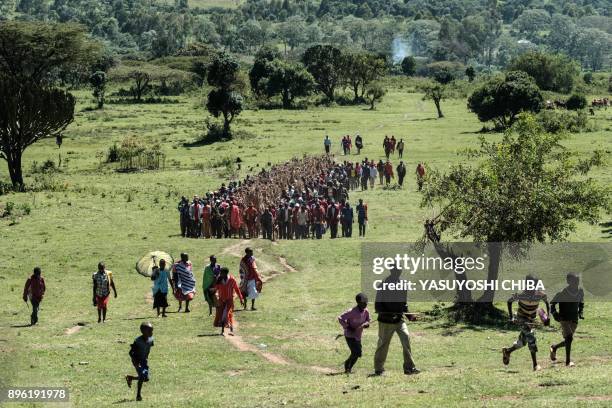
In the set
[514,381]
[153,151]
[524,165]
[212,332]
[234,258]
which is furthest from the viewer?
[153,151]

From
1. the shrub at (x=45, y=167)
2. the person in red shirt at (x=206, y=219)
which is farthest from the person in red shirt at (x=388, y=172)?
the shrub at (x=45, y=167)

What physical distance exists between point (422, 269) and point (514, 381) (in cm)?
1256

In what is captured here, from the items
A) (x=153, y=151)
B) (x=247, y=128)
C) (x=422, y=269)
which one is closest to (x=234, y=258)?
(x=422, y=269)

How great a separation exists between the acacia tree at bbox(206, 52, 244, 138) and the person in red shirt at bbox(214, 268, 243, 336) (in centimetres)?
4518

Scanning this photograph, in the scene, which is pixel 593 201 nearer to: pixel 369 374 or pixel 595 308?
pixel 595 308

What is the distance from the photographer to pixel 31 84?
50938 millimetres

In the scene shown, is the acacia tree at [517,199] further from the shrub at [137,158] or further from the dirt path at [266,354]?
the shrub at [137,158]

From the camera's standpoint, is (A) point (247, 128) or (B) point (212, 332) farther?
(A) point (247, 128)

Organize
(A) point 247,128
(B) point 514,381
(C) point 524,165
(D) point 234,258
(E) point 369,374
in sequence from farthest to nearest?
(A) point 247,128 < (D) point 234,258 < (C) point 524,165 < (E) point 369,374 < (B) point 514,381

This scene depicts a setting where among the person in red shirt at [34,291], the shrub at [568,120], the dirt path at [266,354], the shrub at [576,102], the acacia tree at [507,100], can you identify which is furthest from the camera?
the shrub at [576,102]

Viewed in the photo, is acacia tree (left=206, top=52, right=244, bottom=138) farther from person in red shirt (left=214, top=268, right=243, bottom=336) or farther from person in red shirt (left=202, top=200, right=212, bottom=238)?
person in red shirt (left=214, top=268, right=243, bottom=336)

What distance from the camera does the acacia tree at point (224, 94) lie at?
65.7 meters

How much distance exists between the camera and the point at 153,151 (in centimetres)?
5759

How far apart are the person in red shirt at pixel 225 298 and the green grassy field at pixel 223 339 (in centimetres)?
47
